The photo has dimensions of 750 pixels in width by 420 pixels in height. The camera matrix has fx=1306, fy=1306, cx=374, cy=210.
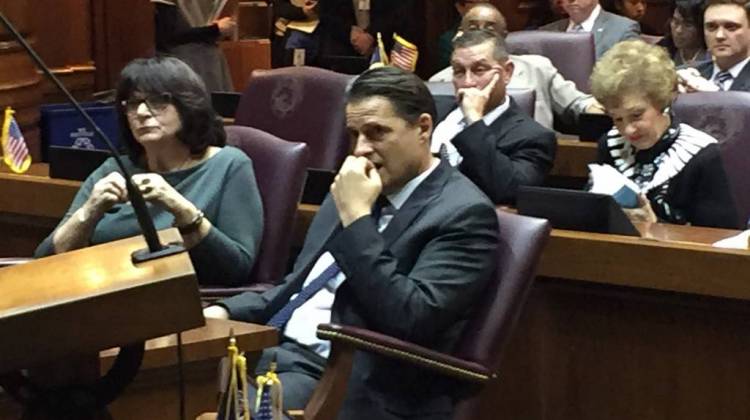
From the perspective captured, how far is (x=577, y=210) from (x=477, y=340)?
0.68m

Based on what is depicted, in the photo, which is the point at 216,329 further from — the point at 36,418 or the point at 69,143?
the point at 69,143

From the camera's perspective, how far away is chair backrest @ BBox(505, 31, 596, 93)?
4.35 meters

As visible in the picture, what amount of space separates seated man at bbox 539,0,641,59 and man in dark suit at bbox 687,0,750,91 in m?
1.03

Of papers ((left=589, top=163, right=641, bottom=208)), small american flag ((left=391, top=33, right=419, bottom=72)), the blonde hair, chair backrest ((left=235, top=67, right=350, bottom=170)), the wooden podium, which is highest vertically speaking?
the wooden podium

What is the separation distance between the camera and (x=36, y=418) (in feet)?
4.12

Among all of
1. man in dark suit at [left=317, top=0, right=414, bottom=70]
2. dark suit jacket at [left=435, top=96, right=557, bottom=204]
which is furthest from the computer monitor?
man in dark suit at [left=317, top=0, right=414, bottom=70]

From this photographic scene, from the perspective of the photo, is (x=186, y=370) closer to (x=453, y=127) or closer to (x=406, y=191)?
(x=406, y=191)

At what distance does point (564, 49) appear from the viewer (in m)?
4.36

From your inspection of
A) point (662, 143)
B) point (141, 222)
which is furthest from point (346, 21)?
point (141, 222)

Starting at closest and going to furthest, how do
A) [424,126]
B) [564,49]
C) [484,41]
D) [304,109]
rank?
[424,126] < [484,41] < [304,109] < [564,49]

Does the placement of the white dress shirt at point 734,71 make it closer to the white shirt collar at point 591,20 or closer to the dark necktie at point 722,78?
the dark necktie at point 722,78

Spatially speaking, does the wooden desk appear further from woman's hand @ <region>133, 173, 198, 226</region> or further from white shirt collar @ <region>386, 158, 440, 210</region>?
woman's hand @ <region>133, 173, 198, 226</region>

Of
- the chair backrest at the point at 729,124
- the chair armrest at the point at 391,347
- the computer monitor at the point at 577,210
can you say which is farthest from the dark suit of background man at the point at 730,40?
the chair armrest at the point at 391,347

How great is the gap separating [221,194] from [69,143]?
3.50ft
